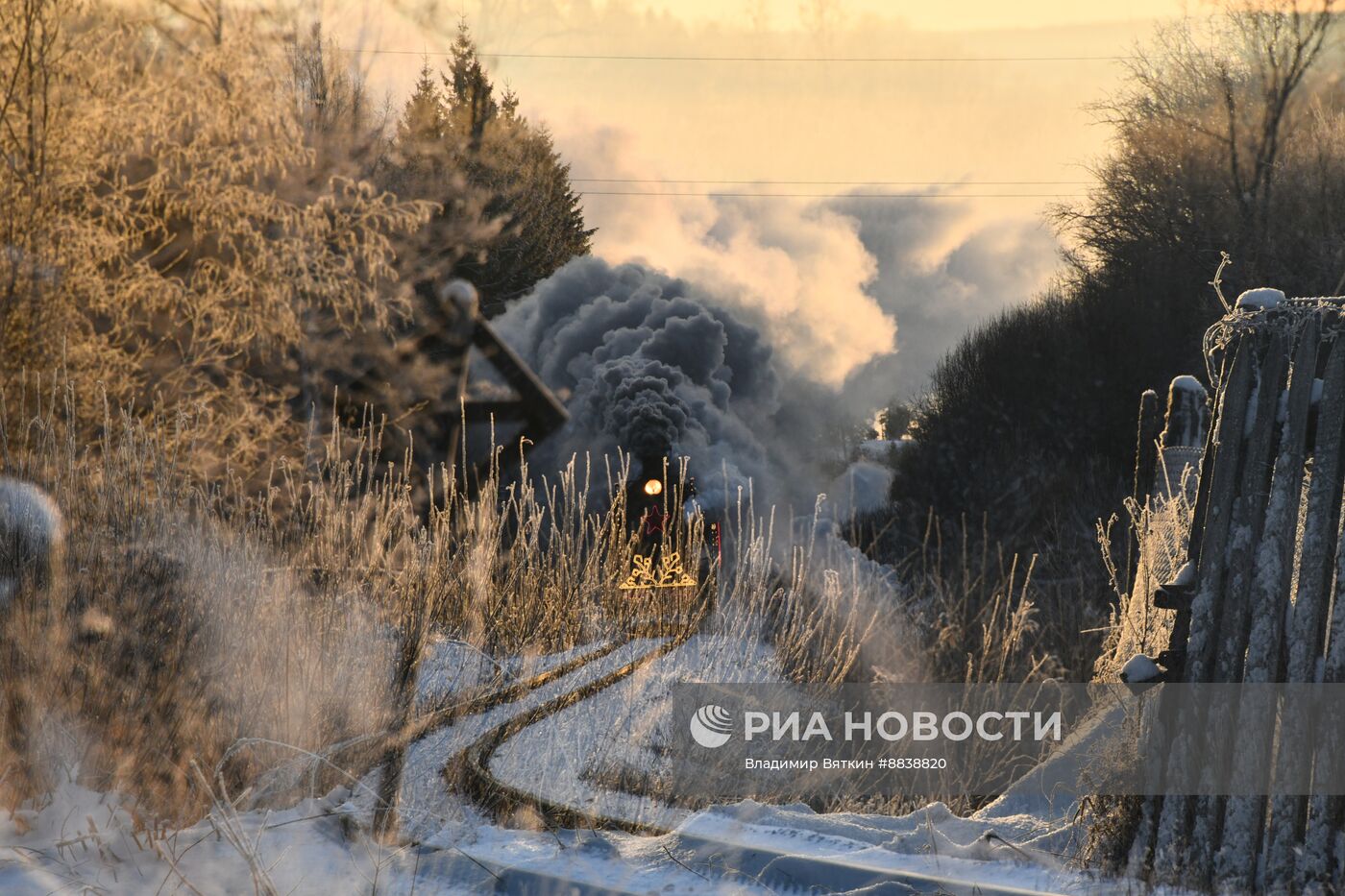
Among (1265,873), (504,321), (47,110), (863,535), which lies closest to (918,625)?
(863,535)

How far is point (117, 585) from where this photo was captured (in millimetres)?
3816

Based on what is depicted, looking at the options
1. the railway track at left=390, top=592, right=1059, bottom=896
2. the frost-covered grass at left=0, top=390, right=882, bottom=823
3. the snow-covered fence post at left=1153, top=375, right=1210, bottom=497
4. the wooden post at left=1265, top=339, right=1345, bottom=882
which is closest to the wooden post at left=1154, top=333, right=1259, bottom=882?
the wooden post at left=1265, top=339, right=1345, bottom=882

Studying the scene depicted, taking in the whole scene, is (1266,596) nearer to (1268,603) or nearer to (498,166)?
(1268,603)

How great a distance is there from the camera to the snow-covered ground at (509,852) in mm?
2525

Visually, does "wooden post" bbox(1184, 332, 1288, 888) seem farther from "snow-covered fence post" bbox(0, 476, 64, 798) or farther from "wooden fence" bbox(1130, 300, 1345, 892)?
"snow-covered fence post" bbox(0, 476, 64, 798)

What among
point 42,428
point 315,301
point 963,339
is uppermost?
point 963,339

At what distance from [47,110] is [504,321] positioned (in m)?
16.7

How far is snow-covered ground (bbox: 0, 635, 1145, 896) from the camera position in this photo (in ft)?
8.29

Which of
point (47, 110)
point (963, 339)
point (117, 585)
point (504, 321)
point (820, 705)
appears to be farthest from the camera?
point (504, 321)

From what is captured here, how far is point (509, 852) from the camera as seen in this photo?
2.76 meters

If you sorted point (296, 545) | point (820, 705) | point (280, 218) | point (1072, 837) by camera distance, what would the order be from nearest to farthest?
point (1072, 837) < point (296, 545) < point (820, 705) < point (280, 218)

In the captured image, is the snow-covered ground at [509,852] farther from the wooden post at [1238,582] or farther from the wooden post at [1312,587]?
the wooden post at [1312,587]

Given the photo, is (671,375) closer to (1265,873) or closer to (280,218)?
(280,218)

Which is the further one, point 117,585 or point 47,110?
point 47,110
